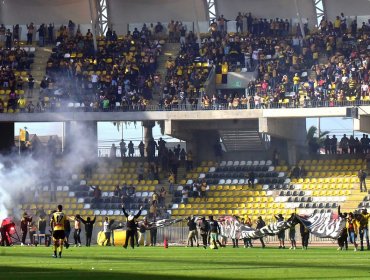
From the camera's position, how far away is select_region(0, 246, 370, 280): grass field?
26703 millimetres

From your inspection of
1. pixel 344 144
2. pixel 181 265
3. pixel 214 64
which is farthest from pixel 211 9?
pixel 181 265

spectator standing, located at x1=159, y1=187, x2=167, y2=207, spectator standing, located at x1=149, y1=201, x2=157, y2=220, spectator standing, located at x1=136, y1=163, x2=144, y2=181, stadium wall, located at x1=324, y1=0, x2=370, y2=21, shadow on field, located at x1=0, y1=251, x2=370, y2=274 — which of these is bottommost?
shadow on field, located at x1=0, y1=251, x2=370, y2=274

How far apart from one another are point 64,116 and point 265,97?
1034 centimetres

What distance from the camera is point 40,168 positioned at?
6244 cm

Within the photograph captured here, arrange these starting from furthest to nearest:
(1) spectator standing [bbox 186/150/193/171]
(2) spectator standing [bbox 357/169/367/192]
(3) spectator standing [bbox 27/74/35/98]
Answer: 1. (3) spectator standing [bbox 27/74/35/98]
2. (1) spectator standing [bbox 186/150/193/171]
3. (2) spectator standing [bbox 357/169/367/192]

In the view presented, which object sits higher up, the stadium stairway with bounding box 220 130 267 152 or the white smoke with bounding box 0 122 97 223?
the stadium stairway with bounding box 220 130 267 152

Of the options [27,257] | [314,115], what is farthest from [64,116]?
[27,257]

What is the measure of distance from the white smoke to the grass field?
21.1m

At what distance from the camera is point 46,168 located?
62.6 metres

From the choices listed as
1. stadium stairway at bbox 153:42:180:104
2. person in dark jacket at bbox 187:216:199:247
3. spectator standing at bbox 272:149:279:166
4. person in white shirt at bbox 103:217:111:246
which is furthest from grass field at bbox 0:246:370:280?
stadium stairway at bbox 153:42:180:104

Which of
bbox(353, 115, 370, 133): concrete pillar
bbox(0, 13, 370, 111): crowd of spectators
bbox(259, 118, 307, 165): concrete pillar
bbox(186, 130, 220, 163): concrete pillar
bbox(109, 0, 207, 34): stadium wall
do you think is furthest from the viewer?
bbox(109, 0, 207, 34): stadium wall

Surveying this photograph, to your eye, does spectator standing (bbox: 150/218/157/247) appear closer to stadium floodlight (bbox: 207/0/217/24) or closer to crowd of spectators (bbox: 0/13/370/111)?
crowd of spectators (bbox: 0/13/370/111)

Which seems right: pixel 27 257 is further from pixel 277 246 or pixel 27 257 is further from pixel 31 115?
pixel 31 115

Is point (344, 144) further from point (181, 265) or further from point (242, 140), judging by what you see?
point (181, 265)
